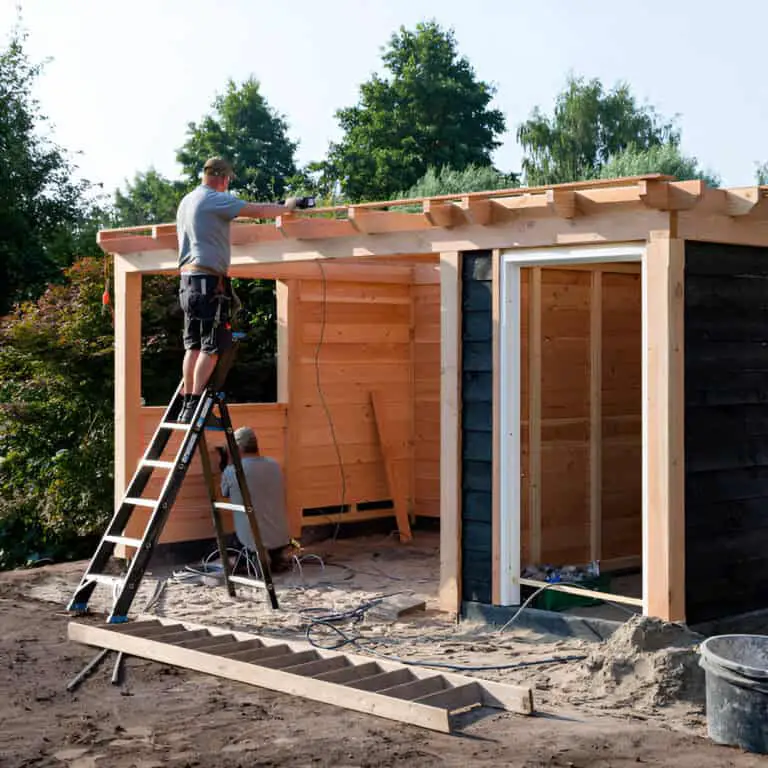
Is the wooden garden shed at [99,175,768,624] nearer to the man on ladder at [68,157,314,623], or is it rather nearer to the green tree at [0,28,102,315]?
the man on ladder at [68,157,314,623]

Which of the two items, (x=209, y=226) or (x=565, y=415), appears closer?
(x=209, y=226)

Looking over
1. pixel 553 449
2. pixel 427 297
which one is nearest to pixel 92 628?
pixel 553 449

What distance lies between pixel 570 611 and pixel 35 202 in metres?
19.2

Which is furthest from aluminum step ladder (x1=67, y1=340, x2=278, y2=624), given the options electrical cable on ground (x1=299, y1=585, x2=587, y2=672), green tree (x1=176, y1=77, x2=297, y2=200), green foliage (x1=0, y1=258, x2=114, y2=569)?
green tree (x1=176, y1=77, x2=297, y2=200)

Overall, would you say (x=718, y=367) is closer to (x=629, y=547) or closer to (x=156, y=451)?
(x=629, y=547)

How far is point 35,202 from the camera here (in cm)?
2431

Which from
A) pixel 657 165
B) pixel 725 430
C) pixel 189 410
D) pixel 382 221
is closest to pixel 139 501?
pixel 189 410

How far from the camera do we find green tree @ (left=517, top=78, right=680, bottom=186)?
37250 millimetres

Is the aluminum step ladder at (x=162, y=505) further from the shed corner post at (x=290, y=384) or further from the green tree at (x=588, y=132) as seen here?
the green tree at (x=588, y=132)

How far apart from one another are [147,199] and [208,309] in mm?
42243

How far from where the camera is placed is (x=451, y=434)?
307 inches

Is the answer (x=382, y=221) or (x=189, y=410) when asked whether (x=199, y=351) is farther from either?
(x=382, y=221)

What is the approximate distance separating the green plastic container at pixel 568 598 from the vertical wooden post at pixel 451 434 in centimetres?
55

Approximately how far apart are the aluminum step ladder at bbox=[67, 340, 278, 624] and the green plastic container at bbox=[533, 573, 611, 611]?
1.81 meters
